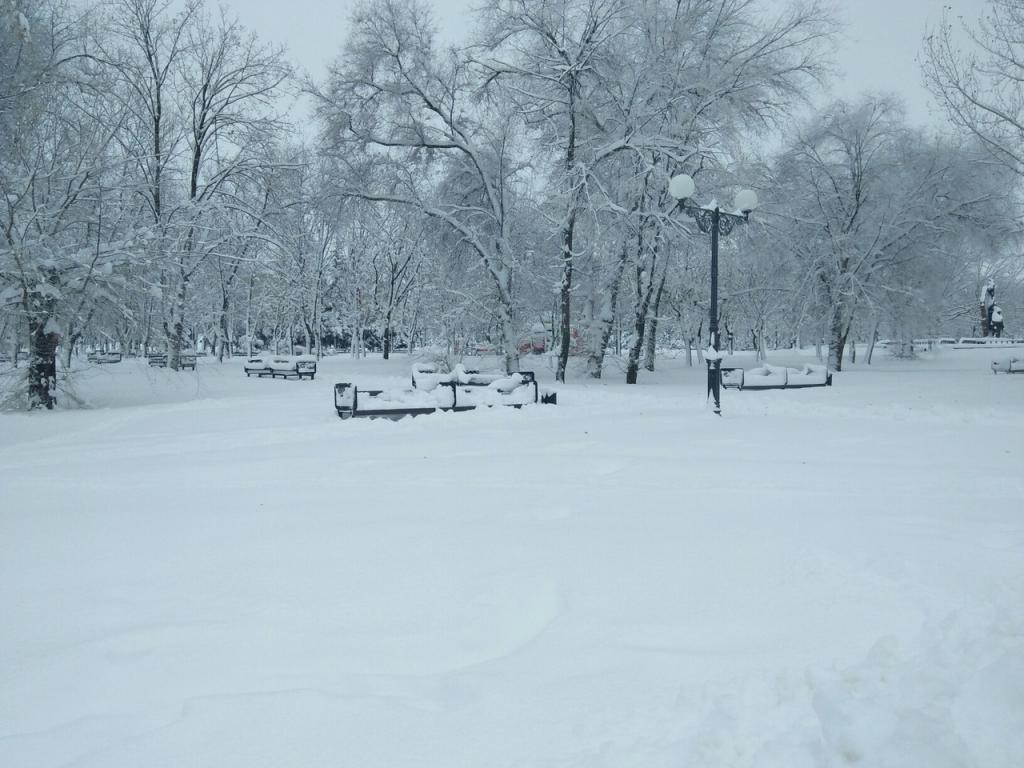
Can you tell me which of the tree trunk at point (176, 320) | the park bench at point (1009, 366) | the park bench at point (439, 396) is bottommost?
the park bench at point (439, 396)

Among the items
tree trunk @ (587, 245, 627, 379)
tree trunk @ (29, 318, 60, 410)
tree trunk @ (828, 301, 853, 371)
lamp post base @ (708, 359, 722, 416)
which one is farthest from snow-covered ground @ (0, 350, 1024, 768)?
tree trunk @ (828, 301, 853, 371)

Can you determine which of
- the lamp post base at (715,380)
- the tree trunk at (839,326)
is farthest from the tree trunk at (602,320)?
the lamp post base at (715,380)

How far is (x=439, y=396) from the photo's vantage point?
42.3 feet

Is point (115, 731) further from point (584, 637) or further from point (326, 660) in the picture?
point (584, 637)

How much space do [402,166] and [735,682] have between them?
2123 centimetres

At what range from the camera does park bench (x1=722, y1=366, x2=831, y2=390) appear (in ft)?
62.6

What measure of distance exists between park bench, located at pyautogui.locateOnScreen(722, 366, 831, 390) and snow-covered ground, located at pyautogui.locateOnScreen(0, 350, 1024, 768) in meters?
11.9

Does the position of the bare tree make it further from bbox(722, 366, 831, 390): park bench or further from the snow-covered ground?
the snow-covered ground

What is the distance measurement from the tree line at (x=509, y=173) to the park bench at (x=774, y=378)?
430 cm

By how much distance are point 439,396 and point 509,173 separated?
12.4 meters

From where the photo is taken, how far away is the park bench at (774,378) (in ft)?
62.6

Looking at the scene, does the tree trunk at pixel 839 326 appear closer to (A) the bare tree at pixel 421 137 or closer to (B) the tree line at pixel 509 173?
(B) the tree line at pixel 509 173

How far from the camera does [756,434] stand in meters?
9.14

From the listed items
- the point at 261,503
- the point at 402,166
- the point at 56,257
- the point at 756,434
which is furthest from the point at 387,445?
the point at 402,166
